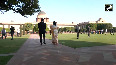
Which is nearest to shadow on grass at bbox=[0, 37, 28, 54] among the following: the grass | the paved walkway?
the grass

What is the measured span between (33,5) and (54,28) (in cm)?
232

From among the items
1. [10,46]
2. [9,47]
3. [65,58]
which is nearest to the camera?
[65,58]

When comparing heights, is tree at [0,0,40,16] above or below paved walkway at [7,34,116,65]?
above

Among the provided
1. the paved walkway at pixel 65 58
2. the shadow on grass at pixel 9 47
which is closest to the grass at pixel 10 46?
the shadow on grass at pixel 9 47

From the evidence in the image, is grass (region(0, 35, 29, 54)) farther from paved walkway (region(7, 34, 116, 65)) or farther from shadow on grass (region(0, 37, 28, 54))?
paved walkway (region(7, 34, 116, 65))

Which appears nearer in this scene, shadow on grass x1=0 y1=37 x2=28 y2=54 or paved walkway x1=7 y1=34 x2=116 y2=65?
paved walkway x1=7 y1=34 x2=116 y2=65

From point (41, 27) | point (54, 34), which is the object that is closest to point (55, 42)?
point (54, 34)

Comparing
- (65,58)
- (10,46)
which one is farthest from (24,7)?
(65,58)

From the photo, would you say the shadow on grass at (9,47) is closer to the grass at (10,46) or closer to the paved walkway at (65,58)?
the grass at (10,46)

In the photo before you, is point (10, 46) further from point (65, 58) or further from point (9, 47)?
point (65, 58)

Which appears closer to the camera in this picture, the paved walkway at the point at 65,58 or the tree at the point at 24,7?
the paved walkway at the point at 65,58

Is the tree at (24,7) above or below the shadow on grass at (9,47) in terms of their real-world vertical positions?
above

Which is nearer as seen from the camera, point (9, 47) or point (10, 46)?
point (9, 47)

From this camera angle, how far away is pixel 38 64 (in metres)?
5.49
